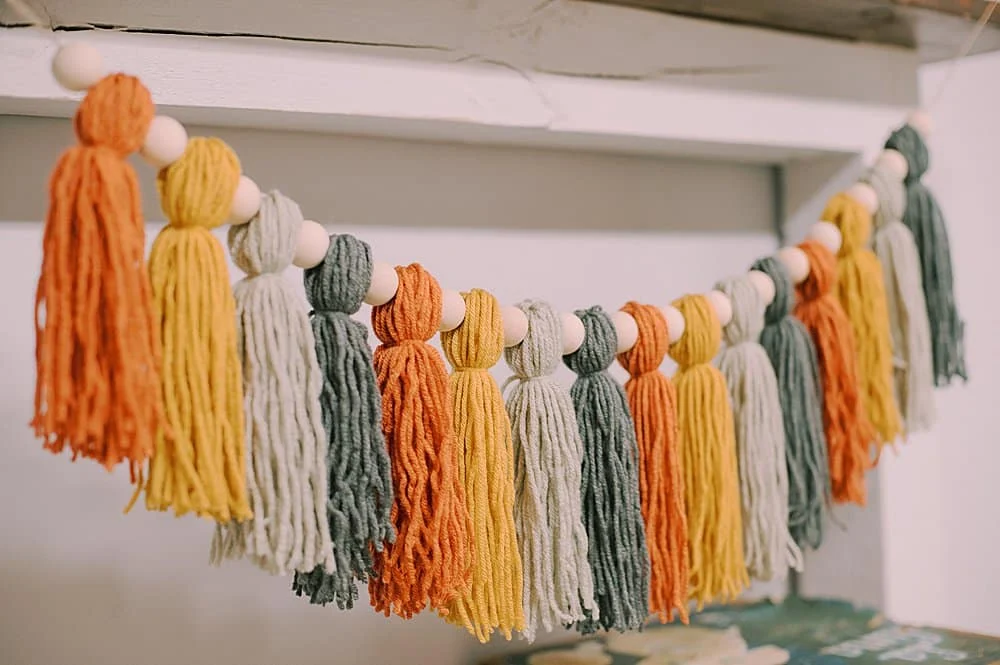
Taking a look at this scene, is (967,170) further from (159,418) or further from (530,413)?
(159,418)

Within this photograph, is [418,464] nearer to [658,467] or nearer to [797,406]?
[658,467]

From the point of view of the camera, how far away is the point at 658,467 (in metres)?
0.74

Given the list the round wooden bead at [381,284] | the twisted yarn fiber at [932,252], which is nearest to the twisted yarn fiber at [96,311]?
the round wooden bead at [381,284]

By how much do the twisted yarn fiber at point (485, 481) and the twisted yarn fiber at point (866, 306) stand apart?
1.23 feet

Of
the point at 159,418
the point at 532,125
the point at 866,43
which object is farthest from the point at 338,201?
the point at 866,43

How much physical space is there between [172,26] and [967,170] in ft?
3.18

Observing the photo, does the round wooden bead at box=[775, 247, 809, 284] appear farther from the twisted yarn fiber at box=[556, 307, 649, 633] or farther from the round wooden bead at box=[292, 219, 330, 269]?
the round wooden bead at box=[292, 219, 330, 269]

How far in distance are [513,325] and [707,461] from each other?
7.6 inches

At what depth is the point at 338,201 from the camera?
2.87ft

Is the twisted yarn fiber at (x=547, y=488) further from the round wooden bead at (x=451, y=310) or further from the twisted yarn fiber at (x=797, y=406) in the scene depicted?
the twisted yarn fiber at (x=797, y=406)

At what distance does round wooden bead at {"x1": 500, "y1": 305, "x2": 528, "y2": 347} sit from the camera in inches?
27.2

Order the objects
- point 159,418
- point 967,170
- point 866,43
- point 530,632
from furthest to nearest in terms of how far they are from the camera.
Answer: point 967,170, point 866,43, point 530,632, point 159,418

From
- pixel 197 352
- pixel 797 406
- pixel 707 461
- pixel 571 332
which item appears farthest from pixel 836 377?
pixel 197 352

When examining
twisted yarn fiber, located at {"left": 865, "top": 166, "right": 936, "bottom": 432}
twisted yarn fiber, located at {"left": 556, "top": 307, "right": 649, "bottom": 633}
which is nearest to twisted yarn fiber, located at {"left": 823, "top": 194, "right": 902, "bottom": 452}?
twisted yarn fiber, located at {"left": 865, "top": 166, "right": 936, "bottom": 432}
